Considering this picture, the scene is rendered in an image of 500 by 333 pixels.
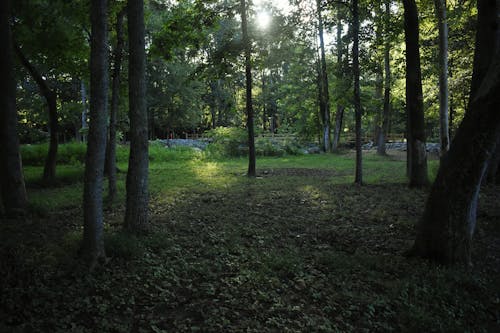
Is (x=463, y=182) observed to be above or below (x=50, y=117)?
below

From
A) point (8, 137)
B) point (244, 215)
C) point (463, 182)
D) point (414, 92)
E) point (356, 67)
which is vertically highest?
point (356, 67)

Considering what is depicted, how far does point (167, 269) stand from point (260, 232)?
2.83m

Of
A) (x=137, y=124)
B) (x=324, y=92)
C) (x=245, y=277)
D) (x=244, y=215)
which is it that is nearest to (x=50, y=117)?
(x=137, y=124)

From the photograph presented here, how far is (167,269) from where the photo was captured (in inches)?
217

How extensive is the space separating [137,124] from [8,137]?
13.6 feet

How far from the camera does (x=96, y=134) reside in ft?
17.0

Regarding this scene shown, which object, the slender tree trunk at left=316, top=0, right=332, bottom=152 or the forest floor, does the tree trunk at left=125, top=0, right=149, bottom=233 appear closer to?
the forest floor

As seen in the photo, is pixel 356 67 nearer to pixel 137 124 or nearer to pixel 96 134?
pixel 137 124

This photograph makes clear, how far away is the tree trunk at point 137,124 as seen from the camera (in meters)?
6.53

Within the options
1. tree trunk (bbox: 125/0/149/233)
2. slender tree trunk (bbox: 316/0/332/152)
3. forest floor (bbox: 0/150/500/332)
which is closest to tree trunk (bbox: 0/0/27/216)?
forest floor (bbox: 0/150/500/332)

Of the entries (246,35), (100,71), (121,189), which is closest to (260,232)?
(100,71)

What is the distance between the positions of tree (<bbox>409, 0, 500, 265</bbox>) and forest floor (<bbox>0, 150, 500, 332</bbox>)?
43cm

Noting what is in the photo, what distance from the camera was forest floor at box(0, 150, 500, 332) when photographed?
13.7 feet

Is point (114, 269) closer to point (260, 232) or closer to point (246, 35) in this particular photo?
point (260, 232)
